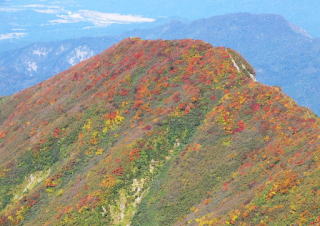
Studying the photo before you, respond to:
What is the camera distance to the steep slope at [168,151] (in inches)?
2004

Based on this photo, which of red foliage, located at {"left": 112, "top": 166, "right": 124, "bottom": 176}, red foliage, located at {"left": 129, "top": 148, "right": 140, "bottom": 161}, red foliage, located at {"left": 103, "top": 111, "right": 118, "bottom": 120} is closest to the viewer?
red foliage, located at {"left": 112, "top": 166, "right": 124, "bottom": 176}

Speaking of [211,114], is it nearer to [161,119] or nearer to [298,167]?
[161,119]

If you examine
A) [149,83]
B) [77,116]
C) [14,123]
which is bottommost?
[14,123]

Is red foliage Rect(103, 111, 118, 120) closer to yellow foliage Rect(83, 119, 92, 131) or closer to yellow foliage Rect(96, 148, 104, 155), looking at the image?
yellow foliage Rect(83, 119, 92, 131)

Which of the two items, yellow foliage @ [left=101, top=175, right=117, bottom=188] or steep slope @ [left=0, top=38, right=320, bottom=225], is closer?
steep slope @ [left=0, top=38, right=320, bottom=225]

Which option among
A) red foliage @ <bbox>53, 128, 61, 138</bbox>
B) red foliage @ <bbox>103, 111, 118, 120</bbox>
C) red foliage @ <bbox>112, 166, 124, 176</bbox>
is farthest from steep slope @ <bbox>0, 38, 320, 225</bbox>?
red foliage @ <bbox>53, 128, 61, 138</bbox>

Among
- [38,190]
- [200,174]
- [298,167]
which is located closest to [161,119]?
[200,174]

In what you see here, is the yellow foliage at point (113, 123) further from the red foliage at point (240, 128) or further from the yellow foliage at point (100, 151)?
the red foliage at point (240, 128)

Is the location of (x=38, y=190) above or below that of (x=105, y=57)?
below

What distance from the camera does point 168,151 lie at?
6638cm

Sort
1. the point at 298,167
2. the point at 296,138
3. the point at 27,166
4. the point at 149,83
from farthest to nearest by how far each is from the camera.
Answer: the point at 149,83 → the point at 27,166 → the point at 296,138 → the point at 298,167

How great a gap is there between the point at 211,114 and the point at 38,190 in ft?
82.7

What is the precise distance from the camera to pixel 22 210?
65.8 metres

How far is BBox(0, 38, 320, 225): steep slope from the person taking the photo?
5091 cm
